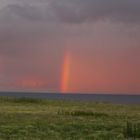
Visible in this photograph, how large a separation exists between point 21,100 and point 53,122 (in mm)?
37944

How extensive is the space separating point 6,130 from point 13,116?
33.6ft

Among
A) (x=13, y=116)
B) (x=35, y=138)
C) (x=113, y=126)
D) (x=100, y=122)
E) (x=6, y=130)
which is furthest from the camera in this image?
(x=13, y=116)

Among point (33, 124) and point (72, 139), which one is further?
point (33, 124)

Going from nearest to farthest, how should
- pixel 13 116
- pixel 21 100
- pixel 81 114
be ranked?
pixel 13 116
pixel 81 114
pixel 21 100

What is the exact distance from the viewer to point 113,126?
37.5m

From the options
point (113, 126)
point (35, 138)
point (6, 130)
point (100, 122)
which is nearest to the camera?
point (35, 138)

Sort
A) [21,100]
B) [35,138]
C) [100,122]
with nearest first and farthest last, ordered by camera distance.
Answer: [35,138]
[100,122]
[21,100]

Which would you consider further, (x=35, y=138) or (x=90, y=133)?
(x=90, y=133)

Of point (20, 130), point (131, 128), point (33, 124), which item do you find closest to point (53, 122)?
point (33, 124)

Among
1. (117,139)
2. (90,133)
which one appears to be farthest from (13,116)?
(117,139)

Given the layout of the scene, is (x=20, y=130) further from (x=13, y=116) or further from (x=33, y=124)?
(x=13, y=116)

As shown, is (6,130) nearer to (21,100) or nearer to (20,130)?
(20,130)

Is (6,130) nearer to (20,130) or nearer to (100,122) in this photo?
(20,130)

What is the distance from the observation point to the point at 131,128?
34.7 m
